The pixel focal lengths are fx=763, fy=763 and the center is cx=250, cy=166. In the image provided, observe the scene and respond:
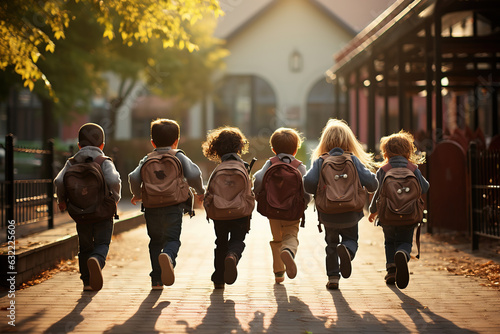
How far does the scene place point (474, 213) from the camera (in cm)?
988

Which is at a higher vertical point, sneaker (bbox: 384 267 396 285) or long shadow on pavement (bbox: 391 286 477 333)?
sneaker (bbox: 384 267 396 285)

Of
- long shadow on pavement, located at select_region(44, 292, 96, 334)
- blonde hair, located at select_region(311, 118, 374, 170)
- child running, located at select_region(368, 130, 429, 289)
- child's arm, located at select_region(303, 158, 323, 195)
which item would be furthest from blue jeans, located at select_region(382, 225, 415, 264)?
long shadow on pavement, located at select_region(44, 292, 96, 334)

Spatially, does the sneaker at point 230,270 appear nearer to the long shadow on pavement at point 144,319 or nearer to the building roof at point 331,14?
the long shadow on pavement at point 144,319

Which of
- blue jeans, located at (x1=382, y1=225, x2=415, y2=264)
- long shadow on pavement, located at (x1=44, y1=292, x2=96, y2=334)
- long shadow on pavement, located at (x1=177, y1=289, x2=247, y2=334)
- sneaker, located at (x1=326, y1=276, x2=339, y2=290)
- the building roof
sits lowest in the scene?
long shadow on pavement, located at (x1=177, y1=289, x2=247, y2=334)

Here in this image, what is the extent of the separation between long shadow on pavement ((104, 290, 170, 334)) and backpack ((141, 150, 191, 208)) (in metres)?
0.84

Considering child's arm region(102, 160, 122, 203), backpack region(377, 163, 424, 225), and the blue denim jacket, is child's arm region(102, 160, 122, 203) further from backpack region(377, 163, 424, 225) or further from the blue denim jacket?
backpack region(377, 163, 424, 225)

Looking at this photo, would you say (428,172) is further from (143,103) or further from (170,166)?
(143,103)

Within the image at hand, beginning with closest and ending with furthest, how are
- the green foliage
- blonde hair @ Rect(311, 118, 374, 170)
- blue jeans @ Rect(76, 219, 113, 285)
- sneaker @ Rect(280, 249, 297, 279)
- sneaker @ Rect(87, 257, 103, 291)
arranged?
1. sneaker @ Rect(87, 257, 103, 291)
2. sneaker @ Rect(280, 249, 297, 279)
3. blue jeans @ Rect(76, 219, 113, 285)
4. blonde hair @ Rect(311, 118, 374, 170)
5. the green foliage

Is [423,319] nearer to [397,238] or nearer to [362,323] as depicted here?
[362,323]

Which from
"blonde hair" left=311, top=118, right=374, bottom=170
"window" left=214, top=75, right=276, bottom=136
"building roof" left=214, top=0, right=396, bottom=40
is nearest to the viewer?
"blonde hair" left=311, top=118, right=374, bottom=170

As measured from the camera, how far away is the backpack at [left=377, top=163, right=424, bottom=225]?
6770 mm

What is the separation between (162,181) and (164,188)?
7 cm

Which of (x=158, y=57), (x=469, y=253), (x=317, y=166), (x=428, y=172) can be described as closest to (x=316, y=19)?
(x=158, y=57)

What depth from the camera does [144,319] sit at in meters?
5.61
